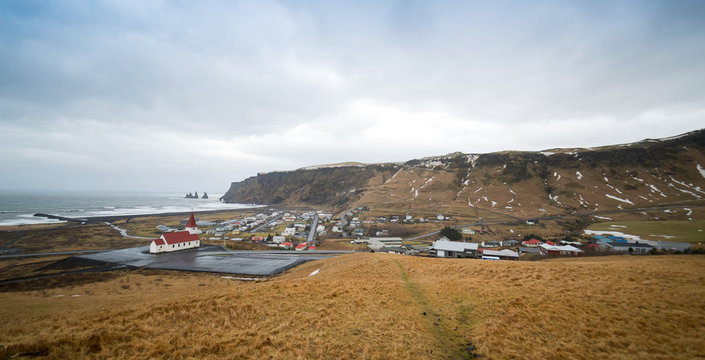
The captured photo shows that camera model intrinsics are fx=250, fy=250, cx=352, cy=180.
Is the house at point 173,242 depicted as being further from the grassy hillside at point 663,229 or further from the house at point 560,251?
the grassy hillside at point 663,229

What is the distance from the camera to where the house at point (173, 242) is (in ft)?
153

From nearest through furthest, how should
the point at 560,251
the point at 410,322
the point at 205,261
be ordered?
the point at 410,322 < the point at 205,261 < the point at 560,251

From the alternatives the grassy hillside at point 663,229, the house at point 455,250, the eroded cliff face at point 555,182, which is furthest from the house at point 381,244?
the grassy hillside at point 663,229

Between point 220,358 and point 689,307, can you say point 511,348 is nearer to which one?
point 689,307

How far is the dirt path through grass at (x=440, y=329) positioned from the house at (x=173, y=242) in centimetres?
5000

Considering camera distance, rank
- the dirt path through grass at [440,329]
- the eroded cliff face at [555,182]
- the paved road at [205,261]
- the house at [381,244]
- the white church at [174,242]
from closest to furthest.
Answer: the dirt path through grass at [440,329] → the paved road at [205,261] → the white church at [174,242] → the house at [381,244] → the eroded cliff face at [555,182]

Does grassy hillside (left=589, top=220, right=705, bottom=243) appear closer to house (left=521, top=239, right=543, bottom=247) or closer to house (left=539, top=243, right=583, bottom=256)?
house (left=521, top=239, right=543, bottom=247)

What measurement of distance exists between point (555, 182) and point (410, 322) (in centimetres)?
15694

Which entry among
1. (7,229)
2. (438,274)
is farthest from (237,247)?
Result: (7,229)

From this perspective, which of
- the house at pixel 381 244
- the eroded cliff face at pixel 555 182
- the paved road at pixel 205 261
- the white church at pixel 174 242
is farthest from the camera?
the eroded cliff face at pixel 555 182

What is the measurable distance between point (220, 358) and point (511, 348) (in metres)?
9.93

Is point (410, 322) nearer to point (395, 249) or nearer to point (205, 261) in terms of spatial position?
point (205, 261)

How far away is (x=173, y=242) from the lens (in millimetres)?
49062

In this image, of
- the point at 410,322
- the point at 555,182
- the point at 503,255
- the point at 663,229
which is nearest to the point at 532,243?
the point at 503,255
